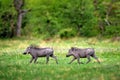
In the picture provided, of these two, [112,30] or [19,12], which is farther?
[19,12]

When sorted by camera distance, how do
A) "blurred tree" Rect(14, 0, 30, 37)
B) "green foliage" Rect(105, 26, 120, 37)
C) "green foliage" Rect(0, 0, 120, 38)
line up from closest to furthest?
"green foliage" Rect(105, 26, 120, 37)
"green foliage" Rect(0, 0, 120, 38)
"blurred tree" Rect(14, 0, 30, 37)

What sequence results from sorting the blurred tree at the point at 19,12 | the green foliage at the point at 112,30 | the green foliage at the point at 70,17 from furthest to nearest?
the blurred tree at the point at 19,12
the green foliage at the point at 70,17
the green foliage at the point at 112,30

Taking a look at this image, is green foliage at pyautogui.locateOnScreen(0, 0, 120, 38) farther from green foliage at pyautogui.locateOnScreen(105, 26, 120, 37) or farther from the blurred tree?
the blurred tree

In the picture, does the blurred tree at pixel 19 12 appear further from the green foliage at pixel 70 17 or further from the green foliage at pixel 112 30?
the green foliage at pixel 112 30

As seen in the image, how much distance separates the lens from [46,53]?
2017 cm

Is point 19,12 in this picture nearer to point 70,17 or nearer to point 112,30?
point 70,17

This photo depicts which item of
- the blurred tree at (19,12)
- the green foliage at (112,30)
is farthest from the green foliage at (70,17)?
the blurred tree at (19,12)

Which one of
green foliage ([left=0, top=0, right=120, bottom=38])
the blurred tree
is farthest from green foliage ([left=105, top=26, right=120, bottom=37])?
the blurred tree

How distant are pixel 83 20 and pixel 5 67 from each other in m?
29.3

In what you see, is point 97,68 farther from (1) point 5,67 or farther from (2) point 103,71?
(1) point 5,67

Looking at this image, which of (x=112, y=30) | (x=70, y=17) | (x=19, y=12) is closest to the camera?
(x=112, y=30)

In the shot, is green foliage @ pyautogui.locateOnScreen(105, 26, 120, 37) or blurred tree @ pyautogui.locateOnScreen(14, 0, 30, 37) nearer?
green foliage @ pyautogui.locateOnScreen(105, 26, 120, 37)

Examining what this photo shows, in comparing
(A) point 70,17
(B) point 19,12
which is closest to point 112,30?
(A) point 70,17

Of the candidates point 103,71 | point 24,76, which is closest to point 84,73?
point 103,71
